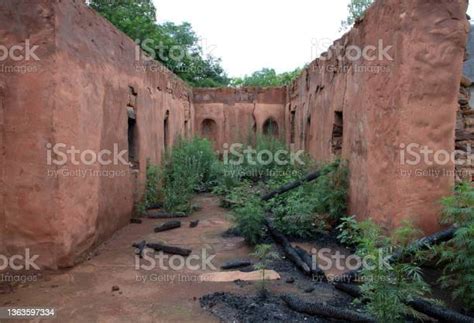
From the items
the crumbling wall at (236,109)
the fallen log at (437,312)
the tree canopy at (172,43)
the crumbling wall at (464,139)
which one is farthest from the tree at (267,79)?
the fallen log at (437,312)

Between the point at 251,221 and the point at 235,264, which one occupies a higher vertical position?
the point at 251,221

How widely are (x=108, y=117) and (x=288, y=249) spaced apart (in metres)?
3.37

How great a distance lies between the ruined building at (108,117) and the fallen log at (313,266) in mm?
911

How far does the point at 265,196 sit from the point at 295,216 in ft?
2.55

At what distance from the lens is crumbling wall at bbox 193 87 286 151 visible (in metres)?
16.7

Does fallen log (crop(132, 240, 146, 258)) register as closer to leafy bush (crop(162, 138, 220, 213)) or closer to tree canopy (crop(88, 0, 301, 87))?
leafy bush (crop(162, 138, 220, 213))

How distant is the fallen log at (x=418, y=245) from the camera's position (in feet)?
10.8

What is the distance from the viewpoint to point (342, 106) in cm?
656

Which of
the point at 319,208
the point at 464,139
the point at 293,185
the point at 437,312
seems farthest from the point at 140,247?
the point at 464,139

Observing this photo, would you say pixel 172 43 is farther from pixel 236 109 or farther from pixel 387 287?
pixel 387 287

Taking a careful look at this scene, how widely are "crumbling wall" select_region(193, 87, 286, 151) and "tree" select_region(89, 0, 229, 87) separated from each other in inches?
94.2

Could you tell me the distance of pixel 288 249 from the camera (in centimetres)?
523

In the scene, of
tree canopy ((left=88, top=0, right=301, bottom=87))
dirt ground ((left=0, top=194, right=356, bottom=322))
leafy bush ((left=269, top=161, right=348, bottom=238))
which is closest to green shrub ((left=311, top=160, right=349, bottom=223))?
leafy bush ((left=269, top=161, right=348, bottom=238))

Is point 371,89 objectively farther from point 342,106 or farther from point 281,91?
point 281,91
